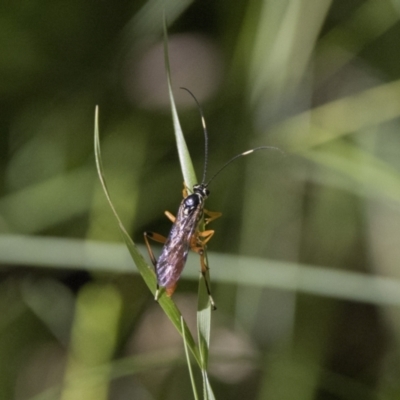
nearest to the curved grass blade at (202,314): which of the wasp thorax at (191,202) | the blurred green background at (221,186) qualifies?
the wasp thorax at (191,202)

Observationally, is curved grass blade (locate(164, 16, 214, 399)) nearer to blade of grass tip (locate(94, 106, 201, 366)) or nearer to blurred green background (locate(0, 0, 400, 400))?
blade of grass tip (locate(94, 106, 201, 366))

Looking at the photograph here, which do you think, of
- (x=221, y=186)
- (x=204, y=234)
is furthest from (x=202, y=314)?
(x=221, y=186)

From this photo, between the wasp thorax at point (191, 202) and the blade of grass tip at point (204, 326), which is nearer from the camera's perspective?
the blade of grass tip at point (204, 326)

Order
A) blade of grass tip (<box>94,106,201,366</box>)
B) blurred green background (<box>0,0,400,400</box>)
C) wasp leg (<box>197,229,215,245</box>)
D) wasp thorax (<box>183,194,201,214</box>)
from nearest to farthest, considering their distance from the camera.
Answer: blade of grass tip (<box>94,106,201,366</box>), wasp leg (<box>197,229,215,245</box>), wasp thorax (<box>183,194,201,214</box>), blurred green background (<box>0,0,400,400</box>)

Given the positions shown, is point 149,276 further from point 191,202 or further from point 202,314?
point 191,202

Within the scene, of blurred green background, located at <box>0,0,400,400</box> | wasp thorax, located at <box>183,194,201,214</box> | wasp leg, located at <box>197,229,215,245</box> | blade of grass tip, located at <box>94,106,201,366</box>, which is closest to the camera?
blade of grass tip, located at <box>94,106,201,366</box>

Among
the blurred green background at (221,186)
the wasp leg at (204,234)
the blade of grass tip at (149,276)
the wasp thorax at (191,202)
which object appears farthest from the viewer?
the blurred green background at (221,186)

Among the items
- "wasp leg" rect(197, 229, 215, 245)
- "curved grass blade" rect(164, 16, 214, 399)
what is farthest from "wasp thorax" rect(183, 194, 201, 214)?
"curved grass blade" rect(164, 16, 214, 399)

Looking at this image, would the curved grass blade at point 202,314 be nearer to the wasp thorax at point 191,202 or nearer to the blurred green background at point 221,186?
the wasp thorax at point 191,202

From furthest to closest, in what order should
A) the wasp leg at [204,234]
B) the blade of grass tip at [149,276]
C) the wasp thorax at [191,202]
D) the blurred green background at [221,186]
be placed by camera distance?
the blurred green background at [221,186] → the wasp thorax at [191,202] → the wasp leg at [204,234] → the blade of grass tip at [149,276]
